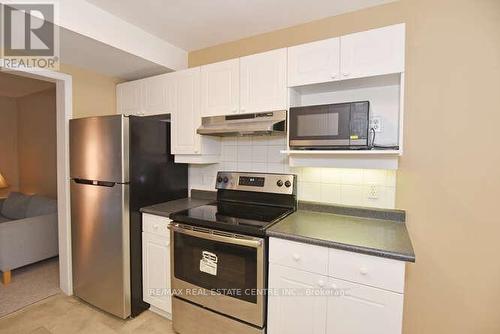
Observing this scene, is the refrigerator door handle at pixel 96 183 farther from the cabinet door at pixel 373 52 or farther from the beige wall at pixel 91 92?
the cabinet door at pixel 373 52

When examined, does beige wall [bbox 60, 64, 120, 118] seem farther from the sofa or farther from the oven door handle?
the oven door handle

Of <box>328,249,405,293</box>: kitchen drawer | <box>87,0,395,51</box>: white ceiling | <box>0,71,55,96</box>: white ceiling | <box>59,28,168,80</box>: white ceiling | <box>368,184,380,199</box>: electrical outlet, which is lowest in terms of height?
<box>328,249,405,293</box>: kitchen drawer

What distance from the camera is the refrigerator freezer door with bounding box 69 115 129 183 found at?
2021 millimetres

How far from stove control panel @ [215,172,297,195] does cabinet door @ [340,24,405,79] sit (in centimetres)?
91

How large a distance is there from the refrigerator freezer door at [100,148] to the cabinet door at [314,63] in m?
1.40

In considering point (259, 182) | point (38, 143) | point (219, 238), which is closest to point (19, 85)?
point (38, 143)

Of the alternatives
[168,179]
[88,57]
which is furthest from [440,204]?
[88,57]

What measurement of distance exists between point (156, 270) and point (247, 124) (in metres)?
1.46

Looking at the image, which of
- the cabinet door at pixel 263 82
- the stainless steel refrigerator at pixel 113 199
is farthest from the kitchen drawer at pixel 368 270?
the stainless steel refrigerator at pixel 113 199

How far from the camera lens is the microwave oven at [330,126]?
151 centimetres

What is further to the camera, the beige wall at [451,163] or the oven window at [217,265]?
the oven window at [217,265]

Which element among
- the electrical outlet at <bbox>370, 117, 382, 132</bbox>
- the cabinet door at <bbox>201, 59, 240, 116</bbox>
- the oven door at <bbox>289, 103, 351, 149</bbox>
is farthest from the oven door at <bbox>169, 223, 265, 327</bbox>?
Answer: the electrical outlet at <bbox>370, 117, 382, 132</bbox>

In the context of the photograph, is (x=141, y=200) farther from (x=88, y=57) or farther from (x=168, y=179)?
(x=88, y=57)

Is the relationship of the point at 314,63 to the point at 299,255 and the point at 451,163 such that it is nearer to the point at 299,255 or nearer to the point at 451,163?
the point at 451,163
